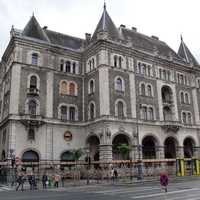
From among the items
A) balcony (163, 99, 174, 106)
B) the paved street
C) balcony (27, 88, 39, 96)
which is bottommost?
the paved street

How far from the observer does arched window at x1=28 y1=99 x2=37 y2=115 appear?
4259cm

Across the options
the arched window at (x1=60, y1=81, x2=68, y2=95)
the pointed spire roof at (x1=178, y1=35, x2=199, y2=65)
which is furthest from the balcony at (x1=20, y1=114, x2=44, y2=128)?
the pointed spire roof at (x1=178, y1=35, x2=199, y2=65)

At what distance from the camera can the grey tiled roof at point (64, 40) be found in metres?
51.0

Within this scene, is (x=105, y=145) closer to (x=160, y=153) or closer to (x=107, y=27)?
(x=160, y=153)

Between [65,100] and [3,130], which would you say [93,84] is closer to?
[65,100]

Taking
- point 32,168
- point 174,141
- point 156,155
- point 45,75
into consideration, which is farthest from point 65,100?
point 174,141

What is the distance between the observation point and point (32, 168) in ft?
132

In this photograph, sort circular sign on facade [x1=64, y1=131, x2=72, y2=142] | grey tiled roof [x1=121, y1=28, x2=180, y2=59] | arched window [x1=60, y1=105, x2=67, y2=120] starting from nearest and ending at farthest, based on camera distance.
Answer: circular sign on facade [x1=64, y1=131, x2=72, y2=142], arched window [x1=60, y1=105, x2=67, y2=120], grey tiled roof [x1=121, y1=28, x2=180, y2=59]

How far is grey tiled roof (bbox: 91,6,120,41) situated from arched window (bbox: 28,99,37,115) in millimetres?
15929

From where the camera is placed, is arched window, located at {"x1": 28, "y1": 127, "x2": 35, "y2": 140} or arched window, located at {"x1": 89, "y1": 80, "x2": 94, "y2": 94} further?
arched window, located at {"x1": 89, "y1": 80, "x2": 94, "y2": 94}

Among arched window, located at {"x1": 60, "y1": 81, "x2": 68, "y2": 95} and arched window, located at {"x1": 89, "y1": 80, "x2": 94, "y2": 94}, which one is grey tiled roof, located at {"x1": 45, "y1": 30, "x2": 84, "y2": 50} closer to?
arched window, located at {"x1": 60, "y1": 81, "x2": 68, "y2": 95}

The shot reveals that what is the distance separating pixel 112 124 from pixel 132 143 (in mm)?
4605

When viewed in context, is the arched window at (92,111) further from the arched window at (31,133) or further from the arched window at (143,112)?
the arched window at (31,133)

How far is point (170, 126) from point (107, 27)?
20.3 m
